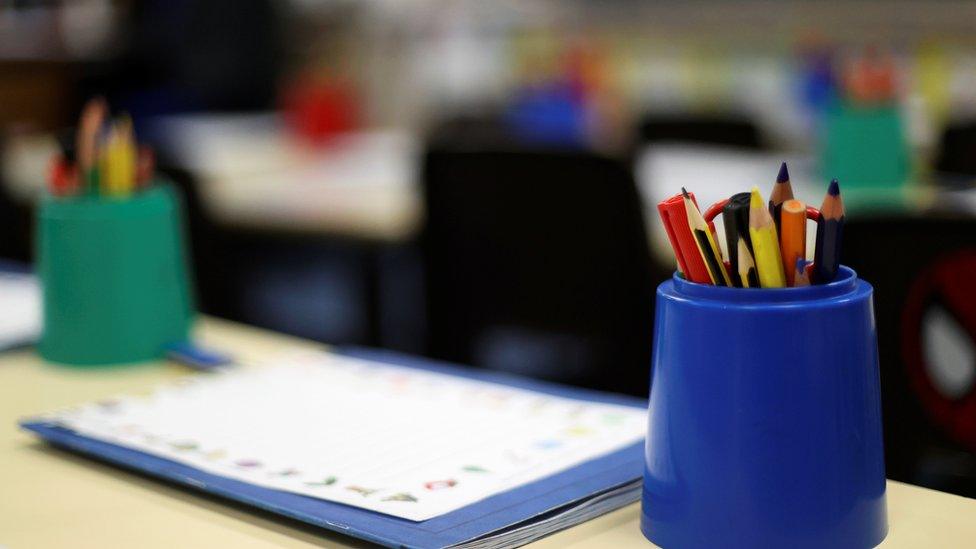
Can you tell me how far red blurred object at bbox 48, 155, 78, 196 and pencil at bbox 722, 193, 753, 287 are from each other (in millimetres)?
793

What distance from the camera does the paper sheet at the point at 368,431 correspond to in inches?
33.6

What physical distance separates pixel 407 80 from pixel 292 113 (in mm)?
1154

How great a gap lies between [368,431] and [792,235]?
1.33ft

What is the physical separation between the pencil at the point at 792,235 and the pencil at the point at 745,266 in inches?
0.8

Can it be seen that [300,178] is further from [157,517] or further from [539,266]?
[157,517]

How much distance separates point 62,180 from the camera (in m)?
1.26

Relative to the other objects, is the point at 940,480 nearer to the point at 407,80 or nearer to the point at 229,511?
the point at 229,511

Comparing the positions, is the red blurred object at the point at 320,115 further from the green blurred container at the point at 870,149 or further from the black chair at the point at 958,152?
the black chair at the point at 958,152

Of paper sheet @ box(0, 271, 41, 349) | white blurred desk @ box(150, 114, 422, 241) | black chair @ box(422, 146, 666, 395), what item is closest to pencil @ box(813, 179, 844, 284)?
paper sheet @ box(0, 271, 41, 349)

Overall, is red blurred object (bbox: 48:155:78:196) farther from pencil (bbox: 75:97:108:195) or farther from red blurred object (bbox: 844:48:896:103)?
red blurred object (bbox: 844:48:896:103)

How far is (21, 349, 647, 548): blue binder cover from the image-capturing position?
0.76 metres

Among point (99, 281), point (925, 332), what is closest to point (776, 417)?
point (925, 332)

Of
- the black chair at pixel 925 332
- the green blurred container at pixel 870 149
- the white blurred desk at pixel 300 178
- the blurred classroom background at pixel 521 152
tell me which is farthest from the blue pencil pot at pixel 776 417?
the green blurred container at pixel 870 149

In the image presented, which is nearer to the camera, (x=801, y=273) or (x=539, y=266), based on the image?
(x=801, y=273)
